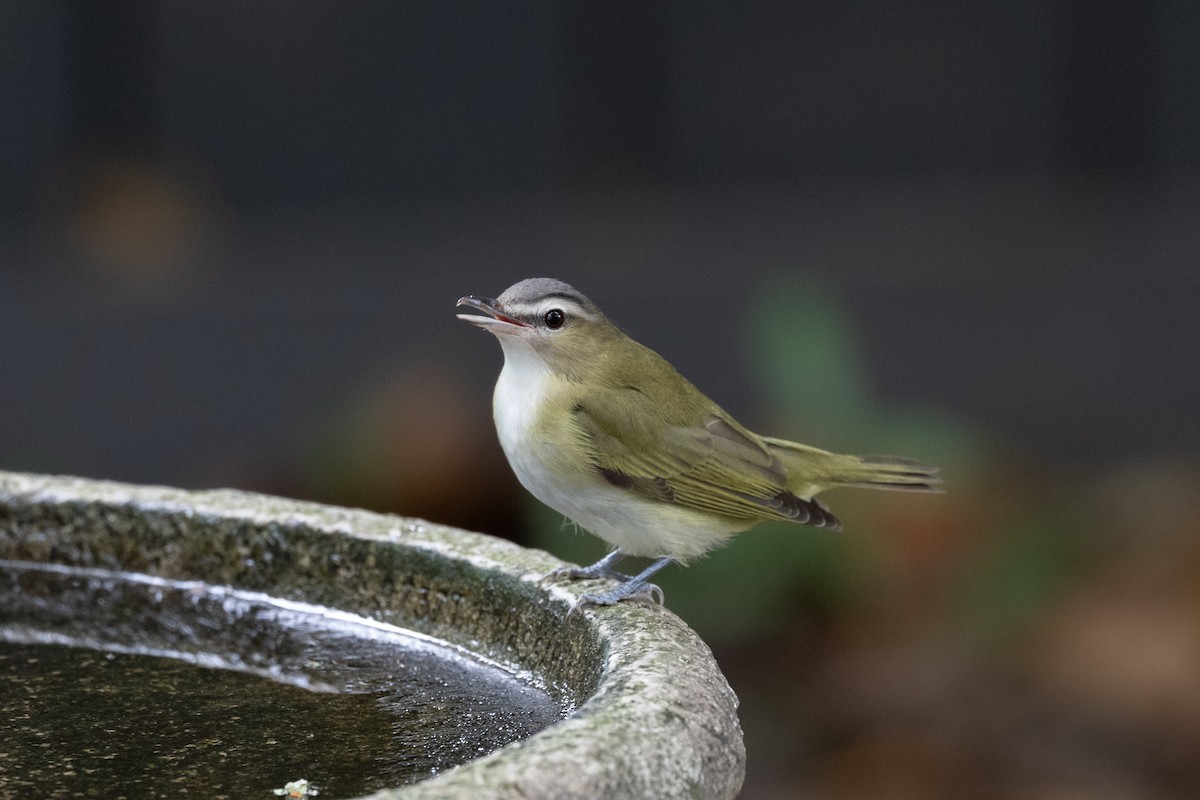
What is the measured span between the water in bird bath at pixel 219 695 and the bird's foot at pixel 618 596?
0.56 ft

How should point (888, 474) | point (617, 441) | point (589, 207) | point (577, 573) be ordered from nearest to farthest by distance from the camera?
point (577, 573), point (617, 441), point (888, 474), point (589, 207)

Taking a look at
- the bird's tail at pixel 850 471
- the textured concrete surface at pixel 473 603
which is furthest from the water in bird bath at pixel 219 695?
the bird's tail at pixel 850 471

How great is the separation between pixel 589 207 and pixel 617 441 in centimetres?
503

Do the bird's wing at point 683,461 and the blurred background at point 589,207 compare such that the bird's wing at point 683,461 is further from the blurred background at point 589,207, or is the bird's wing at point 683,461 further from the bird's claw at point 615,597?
the blurred background at point 589,207

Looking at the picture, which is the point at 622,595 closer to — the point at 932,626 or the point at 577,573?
the point at 577,573

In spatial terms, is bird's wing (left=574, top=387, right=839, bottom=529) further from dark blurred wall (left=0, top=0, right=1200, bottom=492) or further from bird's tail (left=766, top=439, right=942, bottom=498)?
dark blurred wall (left=0, top=0, right=1200, bottom=492)

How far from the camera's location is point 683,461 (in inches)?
147

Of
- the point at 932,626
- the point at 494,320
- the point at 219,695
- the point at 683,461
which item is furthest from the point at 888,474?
the point at 932,626

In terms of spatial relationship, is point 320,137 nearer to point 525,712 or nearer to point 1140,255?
point 1140,255

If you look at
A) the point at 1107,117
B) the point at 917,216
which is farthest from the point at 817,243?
the point at 1107,117

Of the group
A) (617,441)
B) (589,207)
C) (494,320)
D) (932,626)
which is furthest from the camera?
(589,207)

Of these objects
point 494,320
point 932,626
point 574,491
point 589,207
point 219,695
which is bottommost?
point 932,626

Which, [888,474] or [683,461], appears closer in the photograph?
[683,461]

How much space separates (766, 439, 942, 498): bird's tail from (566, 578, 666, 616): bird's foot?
100cm
